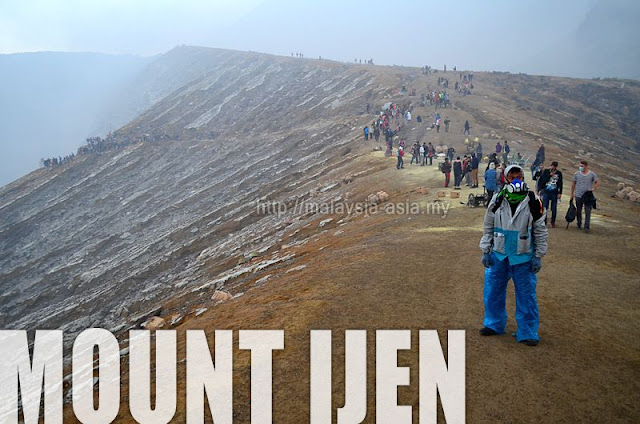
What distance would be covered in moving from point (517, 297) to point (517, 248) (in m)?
0.76

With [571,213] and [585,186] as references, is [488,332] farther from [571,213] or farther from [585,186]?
[571,213]

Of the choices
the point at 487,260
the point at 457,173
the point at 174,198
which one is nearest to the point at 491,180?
the point at 457,173

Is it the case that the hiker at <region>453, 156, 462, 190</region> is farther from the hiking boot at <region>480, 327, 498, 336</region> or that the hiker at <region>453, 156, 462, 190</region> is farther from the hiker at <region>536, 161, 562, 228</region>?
the hiking boot at <region>480, 327, 498, 336</region>

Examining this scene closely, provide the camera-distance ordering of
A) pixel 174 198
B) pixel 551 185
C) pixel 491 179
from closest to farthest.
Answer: pixel 551 185 → pixel 491 179 → pixel 174 198

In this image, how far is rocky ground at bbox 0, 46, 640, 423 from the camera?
234 inches

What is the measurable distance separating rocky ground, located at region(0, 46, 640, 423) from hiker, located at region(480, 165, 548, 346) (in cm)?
51

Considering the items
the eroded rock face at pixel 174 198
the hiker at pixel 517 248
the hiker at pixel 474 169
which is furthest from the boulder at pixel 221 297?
the hiker at pixel 474 169

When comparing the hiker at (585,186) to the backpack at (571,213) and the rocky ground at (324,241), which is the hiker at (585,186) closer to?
the backpack at (571,213)

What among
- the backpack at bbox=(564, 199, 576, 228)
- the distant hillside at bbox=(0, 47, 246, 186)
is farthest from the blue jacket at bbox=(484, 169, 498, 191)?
the distant hillside at bbox=(0, 47, 246, 186)

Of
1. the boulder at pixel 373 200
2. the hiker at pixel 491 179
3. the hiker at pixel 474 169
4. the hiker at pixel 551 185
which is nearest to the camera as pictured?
the hiker at pixel 551 185

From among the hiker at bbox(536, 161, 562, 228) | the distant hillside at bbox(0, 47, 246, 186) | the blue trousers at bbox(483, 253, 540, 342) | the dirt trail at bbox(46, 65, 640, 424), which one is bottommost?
the dirt trail at bbox(46, 65, 640, 424)

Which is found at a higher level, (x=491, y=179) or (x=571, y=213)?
(x=491, y=179)

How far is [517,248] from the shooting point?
19.3ft

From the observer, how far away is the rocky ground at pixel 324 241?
594 cm
